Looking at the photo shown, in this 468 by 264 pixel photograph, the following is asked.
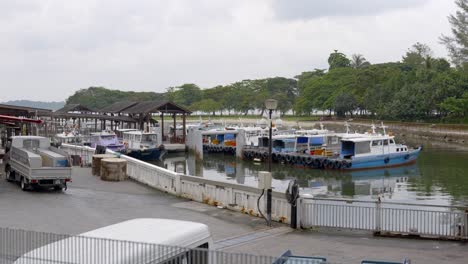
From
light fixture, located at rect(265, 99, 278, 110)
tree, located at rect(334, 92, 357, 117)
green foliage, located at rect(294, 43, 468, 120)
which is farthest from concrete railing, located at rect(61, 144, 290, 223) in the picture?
tree, located at rect(334, 92, 357, 117)

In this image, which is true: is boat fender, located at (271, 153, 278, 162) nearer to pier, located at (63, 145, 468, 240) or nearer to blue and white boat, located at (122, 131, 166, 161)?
blue and white boat, located at (122, 131, 166, 161)

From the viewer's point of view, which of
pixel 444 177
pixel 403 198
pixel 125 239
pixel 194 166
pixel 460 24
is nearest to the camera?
pixel 125 239

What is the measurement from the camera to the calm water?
40.3m

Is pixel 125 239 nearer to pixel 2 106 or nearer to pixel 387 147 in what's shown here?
pixel 2 106

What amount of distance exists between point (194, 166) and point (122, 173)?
31465 mm

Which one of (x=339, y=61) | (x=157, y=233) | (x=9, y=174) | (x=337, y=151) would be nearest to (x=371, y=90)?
(x=339, y=61)

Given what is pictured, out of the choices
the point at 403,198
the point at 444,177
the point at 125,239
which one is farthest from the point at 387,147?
the point at 125,239

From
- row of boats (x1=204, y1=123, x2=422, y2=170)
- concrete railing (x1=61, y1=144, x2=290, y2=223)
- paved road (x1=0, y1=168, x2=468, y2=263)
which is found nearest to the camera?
paved road (x1=0, y1=168, x2=468, y2=263)

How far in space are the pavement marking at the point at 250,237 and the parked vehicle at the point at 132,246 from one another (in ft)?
18.1

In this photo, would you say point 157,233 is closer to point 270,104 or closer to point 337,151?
point 270,104

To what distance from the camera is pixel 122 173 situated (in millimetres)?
30578

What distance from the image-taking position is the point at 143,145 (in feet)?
218

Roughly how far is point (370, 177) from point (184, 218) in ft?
109

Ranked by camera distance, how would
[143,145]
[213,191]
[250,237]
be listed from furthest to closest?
[143,145], [213,191], [250,237]
